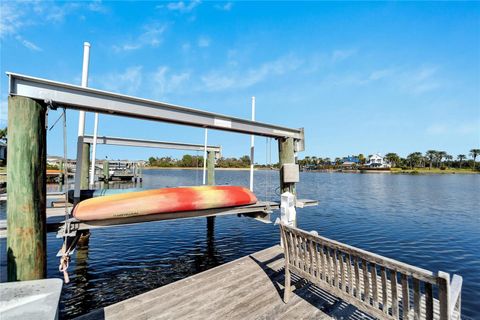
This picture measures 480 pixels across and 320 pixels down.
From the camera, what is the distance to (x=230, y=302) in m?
3.90

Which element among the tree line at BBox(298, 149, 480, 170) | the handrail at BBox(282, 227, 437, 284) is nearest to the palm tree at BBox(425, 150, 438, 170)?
the tree line at BBox(298, 149, 480, 170)

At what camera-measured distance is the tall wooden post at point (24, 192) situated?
3.56 meters

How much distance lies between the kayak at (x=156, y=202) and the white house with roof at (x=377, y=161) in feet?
428

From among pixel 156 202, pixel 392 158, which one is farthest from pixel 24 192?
pixel 392 158

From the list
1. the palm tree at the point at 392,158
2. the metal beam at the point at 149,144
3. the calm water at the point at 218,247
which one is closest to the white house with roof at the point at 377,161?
the palm tree at the point at 392,158

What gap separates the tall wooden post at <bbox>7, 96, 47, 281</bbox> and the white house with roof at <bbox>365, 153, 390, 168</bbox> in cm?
13427

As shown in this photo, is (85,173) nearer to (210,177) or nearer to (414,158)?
(210,177)

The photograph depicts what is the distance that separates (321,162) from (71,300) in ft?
485

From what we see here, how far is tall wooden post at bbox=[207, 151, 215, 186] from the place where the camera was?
41.8 ft

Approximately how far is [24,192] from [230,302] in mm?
3564

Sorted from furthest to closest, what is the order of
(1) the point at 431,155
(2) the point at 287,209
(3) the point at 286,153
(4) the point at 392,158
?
(1) the point at 431,155 → (4) the point at 392,158 → (3) the point at 286,153 → (2) the point at 287,209

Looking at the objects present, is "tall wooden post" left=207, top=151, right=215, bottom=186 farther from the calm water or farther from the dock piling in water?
the dock piling in water

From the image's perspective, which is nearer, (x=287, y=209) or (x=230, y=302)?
(x=230, y=302)

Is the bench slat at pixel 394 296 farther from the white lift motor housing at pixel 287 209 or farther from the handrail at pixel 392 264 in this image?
the white lift motor housing at pixel 287 209
